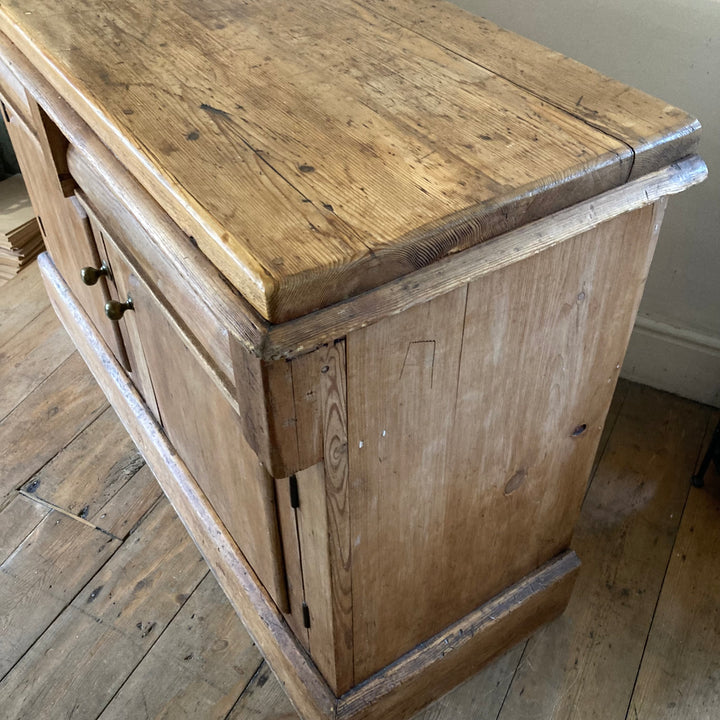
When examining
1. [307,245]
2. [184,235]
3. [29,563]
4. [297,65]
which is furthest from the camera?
[29,563]

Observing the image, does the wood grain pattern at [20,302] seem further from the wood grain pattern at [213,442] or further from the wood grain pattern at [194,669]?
the wood grain pattern at [194,669]

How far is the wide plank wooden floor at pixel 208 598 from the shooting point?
114 centimetres

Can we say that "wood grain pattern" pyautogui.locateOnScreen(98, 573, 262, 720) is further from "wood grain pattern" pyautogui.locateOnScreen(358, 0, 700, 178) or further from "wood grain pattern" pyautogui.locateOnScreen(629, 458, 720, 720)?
"wood grain pattern" pyautogui.locateOnScreen(358, 0, 700, 178)

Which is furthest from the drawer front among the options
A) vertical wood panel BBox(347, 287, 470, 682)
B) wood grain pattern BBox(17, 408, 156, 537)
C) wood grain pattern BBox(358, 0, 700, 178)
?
wood grain pattern BBox(358, 0, 700, 178)

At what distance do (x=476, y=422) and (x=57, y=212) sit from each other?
0.91m

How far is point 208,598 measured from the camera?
1.28 meters

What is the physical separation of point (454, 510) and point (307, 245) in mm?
455

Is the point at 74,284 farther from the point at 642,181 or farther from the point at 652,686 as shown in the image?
the point at 652,686

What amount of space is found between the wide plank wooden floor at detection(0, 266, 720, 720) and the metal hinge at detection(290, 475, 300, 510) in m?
0.49

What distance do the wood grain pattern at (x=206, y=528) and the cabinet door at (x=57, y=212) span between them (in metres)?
0.05

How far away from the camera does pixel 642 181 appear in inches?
28.6

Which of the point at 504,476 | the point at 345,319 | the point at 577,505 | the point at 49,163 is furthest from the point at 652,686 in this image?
the point at 49,163

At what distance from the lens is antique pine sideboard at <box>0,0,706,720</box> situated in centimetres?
63

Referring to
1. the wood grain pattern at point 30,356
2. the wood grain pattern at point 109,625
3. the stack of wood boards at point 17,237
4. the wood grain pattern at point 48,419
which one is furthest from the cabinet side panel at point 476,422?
the stack of wood boards at point 17,237
